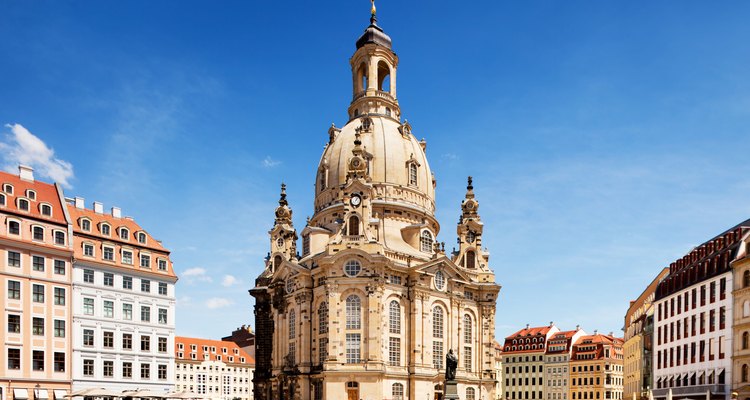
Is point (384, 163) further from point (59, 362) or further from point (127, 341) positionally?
point (59, 362)

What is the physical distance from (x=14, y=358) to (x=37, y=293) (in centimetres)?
563

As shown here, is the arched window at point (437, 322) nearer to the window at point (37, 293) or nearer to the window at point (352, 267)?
the window at point (352, 267)

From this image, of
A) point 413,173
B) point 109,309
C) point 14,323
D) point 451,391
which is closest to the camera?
point 451,391

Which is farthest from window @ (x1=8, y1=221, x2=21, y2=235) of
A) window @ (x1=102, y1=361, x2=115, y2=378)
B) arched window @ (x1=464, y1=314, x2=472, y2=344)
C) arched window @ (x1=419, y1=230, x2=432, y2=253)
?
arched window @ (x1=464, y1=314, x2=472, y2=344)

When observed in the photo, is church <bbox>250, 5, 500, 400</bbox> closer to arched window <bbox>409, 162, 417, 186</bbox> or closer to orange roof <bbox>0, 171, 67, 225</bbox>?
arched window <bbox>409, 162, 417, 186</bbox>

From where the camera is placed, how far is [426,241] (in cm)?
9494

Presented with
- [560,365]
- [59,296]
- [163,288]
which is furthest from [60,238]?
[560,365]

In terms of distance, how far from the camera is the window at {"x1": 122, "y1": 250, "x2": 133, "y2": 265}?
66000 mm

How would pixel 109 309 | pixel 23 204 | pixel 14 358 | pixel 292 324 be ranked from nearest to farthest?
pixel 14 358 < pixel 23 204 < pixel 109 309 < pixel 292 324

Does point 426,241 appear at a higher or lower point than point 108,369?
higher

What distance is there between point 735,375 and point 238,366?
92.5 metres

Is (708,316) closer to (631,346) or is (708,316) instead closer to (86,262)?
(631,346)

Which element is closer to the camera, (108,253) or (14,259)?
(14,259)

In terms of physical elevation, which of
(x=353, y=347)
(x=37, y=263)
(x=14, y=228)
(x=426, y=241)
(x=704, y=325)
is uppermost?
(x=14, y=228)
